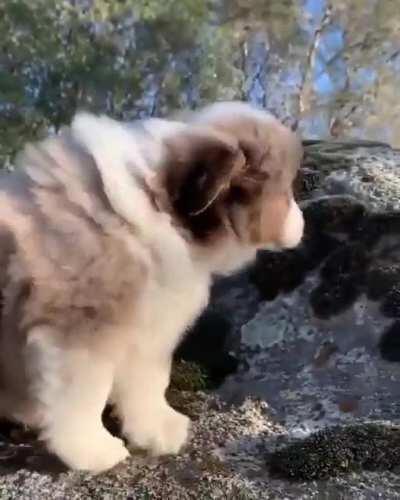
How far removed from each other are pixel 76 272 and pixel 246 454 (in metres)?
1.09

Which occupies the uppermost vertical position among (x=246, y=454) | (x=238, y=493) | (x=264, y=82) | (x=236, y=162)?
(x=264, y=82)

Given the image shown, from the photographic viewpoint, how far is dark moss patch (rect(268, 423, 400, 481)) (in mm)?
3164

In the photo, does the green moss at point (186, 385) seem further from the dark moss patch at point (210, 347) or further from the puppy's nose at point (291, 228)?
the puppy's nose at point (291, 228)

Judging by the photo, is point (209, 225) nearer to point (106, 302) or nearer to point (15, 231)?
point (106, 302)

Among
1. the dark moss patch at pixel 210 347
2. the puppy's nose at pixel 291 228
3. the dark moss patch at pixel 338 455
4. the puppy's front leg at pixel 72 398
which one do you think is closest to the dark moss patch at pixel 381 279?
the puppy's nose at pixel 291 228

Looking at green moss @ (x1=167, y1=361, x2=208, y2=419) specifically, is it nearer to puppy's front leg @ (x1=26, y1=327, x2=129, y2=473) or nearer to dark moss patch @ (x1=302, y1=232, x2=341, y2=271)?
puppy's front leg @ (x1=26, y1=327, x2=129, y2=473)

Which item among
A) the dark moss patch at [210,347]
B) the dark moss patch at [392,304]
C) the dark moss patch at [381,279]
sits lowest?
the dark moss patch at [210,347]

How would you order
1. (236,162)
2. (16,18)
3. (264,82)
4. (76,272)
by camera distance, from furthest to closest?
(264,82)
(16,18)
(236,162)
(76,272)

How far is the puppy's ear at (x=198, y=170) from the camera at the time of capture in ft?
11.5

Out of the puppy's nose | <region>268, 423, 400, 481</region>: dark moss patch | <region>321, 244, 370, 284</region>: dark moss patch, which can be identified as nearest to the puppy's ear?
the puppy's nose

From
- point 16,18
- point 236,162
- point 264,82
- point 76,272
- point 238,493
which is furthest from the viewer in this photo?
point 264,82

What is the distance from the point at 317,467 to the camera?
3170 millimetres

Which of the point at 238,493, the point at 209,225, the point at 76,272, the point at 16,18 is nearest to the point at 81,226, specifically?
the point at 76,272

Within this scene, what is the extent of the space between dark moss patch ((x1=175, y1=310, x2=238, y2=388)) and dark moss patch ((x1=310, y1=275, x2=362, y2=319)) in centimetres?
52
